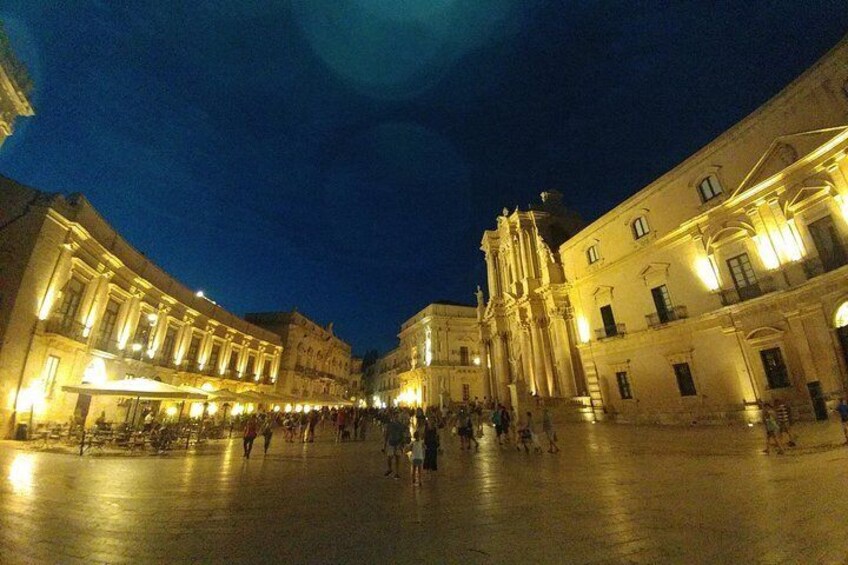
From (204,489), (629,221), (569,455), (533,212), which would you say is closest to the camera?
(204,489)

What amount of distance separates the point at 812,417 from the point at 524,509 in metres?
16.0

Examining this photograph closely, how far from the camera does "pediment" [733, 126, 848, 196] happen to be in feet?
47.2

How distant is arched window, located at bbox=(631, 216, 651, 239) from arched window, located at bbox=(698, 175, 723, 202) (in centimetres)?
322

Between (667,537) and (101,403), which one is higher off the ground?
(101,403)

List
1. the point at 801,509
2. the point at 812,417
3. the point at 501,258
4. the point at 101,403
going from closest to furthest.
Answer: the point at 801,509
the point at 812,417
the point at 101,403
the point at 501,258

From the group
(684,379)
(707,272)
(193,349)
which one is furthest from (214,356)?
(707,272)

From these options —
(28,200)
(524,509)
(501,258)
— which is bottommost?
(524,509)

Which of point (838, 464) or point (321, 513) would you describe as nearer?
point (321, 513)

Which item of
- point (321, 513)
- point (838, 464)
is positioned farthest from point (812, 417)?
point (321, 513)

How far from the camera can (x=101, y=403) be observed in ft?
60.8

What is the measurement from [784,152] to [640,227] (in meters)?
7.46

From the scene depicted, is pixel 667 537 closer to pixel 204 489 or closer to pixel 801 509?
pixel 801 509

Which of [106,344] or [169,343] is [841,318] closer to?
[106,344]

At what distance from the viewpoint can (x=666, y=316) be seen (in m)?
20.5
